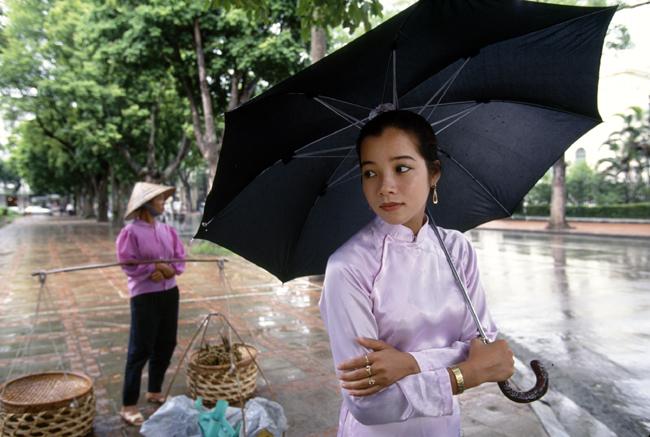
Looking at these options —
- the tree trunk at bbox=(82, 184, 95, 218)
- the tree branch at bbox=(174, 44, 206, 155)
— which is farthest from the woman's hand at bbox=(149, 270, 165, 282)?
the tree trunk at bbox=(82, 184, 95, 218)

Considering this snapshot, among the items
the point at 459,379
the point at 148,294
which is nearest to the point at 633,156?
the point at 148,294

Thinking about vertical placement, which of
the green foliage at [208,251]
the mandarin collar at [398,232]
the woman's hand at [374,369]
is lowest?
the green foliage at [208,251]

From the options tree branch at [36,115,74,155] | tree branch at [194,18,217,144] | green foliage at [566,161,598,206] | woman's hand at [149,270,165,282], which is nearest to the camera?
woman's hand at [149,270,165,282]

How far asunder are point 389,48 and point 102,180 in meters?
35.9

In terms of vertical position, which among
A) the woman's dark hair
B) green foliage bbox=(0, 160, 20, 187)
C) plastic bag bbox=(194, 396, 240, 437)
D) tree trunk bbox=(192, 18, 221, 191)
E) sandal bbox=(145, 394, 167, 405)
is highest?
green foliage bbox=(0, 160, 20, 187)

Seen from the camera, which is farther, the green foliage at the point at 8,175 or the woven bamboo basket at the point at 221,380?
the green foliage at the point at 8,175

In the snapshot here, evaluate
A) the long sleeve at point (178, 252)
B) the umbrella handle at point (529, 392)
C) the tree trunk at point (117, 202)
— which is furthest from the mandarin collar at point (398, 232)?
the tree trunk at point (117, 202)

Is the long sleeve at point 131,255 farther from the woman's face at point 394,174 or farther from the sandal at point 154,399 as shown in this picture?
the woman's face at point 394,174

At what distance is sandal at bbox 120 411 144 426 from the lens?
355 centimetres

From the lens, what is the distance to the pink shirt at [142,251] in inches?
145

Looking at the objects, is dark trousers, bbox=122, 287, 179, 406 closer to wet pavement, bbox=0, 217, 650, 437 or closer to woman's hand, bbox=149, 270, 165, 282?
woman's hand, bbox=149, 270, 165, 282

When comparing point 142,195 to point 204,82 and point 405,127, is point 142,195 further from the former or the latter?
point 204,82

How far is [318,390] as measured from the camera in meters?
4.16

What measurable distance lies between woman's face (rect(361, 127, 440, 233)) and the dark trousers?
9.03 feet
